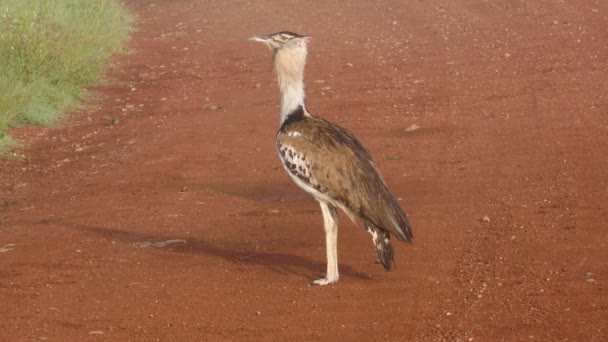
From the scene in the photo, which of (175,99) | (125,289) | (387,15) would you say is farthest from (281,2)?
(125,289)

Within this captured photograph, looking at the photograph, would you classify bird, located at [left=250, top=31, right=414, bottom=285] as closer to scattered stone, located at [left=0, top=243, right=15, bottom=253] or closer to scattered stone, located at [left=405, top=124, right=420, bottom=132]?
scattered stone, located at [left=0, top=243, right=15, bottom=253]

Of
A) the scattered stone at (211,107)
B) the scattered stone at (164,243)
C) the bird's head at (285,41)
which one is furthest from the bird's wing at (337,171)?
the scattered stone at (211,107)

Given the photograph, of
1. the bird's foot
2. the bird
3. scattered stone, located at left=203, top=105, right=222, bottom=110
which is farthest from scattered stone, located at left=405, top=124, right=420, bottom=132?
the bird's foot

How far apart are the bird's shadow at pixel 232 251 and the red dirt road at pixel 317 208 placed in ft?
0.08

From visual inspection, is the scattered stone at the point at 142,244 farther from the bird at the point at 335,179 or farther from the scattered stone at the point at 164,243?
the bird at the point at 335,179

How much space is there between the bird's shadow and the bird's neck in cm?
96

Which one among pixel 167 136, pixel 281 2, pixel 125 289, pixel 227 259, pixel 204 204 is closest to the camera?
pixel 125 289

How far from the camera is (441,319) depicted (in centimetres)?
691

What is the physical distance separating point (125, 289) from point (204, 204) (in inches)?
94.7

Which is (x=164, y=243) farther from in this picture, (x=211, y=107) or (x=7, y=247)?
(x=211, y=107)

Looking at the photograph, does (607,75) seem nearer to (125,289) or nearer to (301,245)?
(301,245)

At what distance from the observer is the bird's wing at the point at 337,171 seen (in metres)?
7.60

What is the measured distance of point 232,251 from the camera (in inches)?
344

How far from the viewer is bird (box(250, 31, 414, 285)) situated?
7.55m
